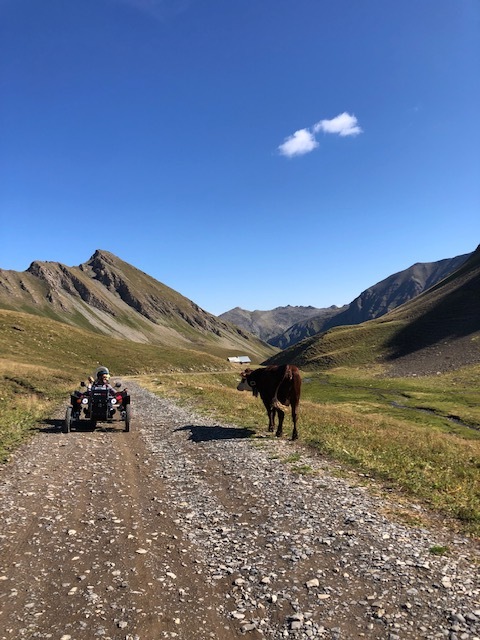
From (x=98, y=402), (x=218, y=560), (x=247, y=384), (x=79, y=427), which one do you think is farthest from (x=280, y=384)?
(x=218, y=560)

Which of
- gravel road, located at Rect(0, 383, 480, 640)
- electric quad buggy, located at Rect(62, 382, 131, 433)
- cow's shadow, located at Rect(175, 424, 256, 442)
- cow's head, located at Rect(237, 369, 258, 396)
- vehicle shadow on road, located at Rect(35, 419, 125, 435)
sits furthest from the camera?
cow's head, located at Rect(237, 369, 258, 396)

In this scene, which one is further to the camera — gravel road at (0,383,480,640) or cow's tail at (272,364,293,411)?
cow's tail at (272,364,293,411)

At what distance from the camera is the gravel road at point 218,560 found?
20.6 feet

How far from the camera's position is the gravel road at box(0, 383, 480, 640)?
248 inches

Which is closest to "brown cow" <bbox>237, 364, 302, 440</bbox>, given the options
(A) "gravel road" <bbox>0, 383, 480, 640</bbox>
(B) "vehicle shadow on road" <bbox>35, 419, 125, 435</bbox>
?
(A) "gravel road" <bbox>0, 383, 480, 640</bbox>

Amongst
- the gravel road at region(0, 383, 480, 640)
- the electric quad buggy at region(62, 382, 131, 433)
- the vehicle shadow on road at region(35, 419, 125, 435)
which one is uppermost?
the electric quad buggy at region(62, 382, 131, 433)

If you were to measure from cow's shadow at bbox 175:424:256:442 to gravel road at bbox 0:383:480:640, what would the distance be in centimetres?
567

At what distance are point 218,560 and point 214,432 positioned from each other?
44.5 ft

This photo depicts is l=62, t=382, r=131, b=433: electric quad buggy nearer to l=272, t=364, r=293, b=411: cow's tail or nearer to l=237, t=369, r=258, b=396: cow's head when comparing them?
l=237, t=369, r=258, b=396: cow's head

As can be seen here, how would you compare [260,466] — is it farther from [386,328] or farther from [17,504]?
[386,328]

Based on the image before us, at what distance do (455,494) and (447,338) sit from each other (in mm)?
154058

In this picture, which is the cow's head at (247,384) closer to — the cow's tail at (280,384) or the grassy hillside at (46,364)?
the cow's tail at (280,384)

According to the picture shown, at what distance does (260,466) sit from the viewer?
49.3ft

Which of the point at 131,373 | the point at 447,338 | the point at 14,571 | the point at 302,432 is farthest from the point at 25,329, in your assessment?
the point at 447,338
